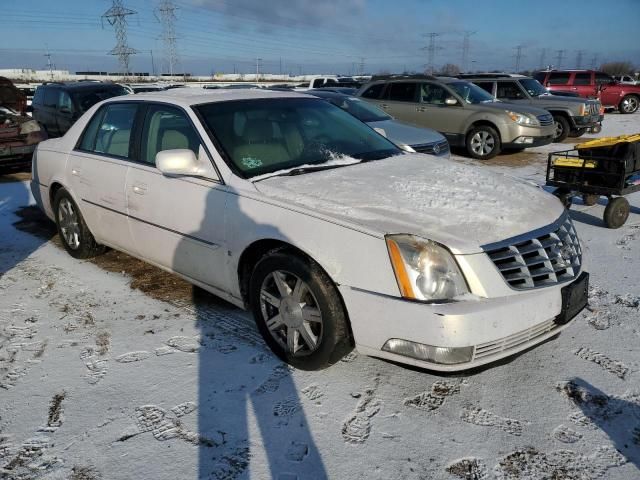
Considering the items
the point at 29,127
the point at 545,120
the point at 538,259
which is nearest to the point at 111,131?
the point at 538,259

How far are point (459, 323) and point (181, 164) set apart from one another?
6.56 ft

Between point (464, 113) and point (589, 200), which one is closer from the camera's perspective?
point (589, 200)

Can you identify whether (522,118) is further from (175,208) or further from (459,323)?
(459,323)

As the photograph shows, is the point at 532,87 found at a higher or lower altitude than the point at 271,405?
higher

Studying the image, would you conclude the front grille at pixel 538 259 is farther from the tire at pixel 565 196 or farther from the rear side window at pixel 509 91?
the rear side window at pixel 509 91

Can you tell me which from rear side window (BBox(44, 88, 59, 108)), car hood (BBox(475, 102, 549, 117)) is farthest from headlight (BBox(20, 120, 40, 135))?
car hood (BBox(475, 102, 549, 117))

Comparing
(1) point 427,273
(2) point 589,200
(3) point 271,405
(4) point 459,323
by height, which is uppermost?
(1) point 427,273

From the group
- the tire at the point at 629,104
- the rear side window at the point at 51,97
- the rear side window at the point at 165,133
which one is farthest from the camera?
the tire at the point at 629,104

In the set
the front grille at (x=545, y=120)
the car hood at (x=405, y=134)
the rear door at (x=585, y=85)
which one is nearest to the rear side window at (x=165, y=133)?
the car hood at (x=405, y=134)

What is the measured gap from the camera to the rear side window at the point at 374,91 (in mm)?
12555

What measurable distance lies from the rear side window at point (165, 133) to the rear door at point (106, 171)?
0.20 m

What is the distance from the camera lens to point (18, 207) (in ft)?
23.9

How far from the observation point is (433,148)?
801 centimetres

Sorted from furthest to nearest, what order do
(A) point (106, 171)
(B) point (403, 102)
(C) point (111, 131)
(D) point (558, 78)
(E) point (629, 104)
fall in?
(E) point (629, 104), (D) point (558, 78), (B) point (403, 102), (C) point (111, 131), (A) point (106, 171)
